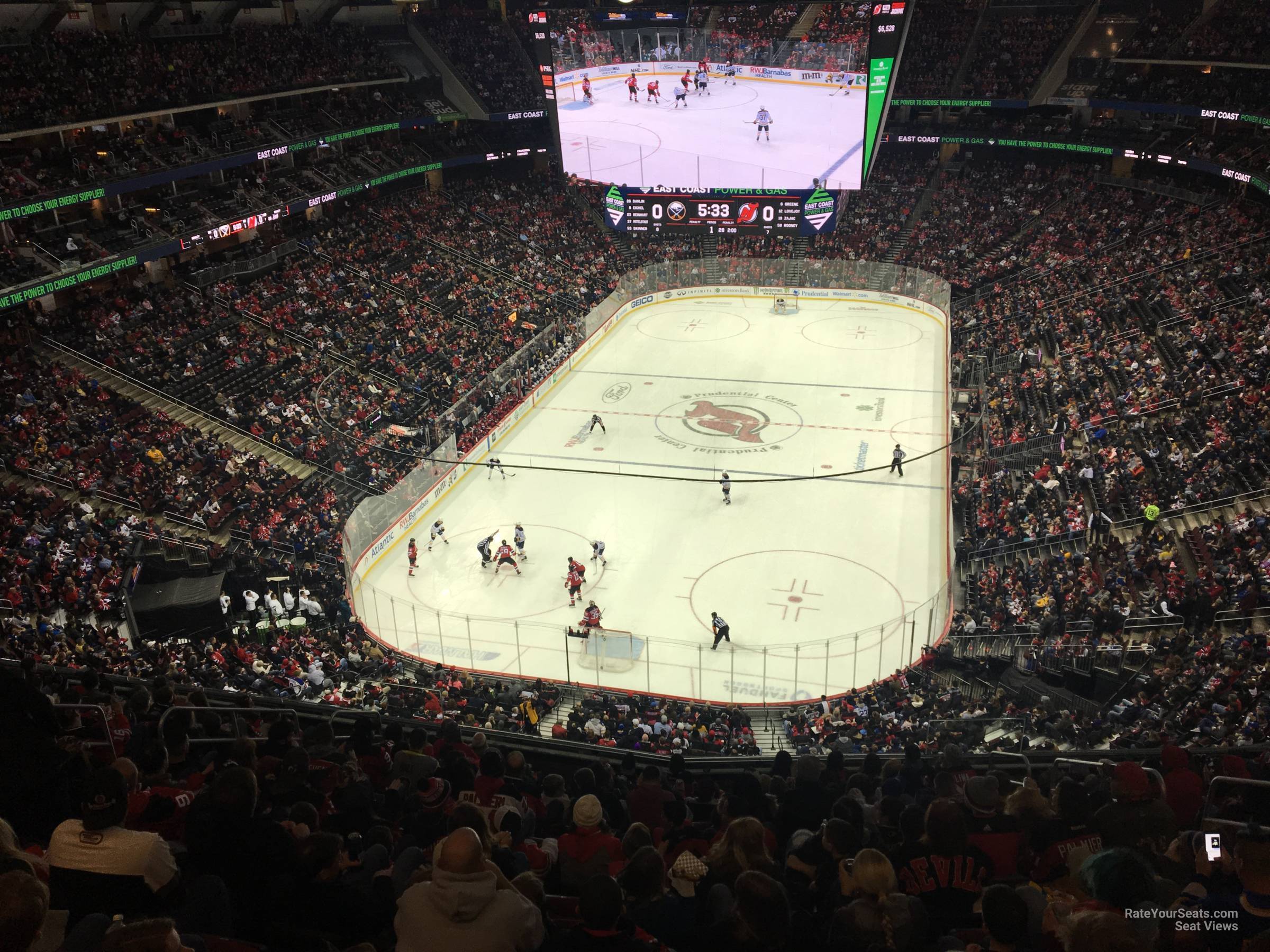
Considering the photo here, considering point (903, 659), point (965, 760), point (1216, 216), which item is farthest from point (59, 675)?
point (1216, 216)

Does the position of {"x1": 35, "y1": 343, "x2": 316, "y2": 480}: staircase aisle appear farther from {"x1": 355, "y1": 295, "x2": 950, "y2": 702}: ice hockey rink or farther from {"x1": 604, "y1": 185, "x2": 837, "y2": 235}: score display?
{"x1": 604, "y1": 185, "x2": 837, "y2": 235}: score display

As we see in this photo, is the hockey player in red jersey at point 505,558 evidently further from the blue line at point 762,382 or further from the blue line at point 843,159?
the blue line at point 843,159

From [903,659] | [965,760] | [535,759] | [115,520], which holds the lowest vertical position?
[903,659]

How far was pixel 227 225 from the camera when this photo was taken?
3453cm

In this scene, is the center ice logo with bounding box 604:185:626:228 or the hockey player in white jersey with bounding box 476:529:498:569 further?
the center ice logo with bounding box 604:185:626:228

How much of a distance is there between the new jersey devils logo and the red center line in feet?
1.73

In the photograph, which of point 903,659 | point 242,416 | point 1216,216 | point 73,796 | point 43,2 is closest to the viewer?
point 73,796

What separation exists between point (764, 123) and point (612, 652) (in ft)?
89.2

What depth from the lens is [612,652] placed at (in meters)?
20.3

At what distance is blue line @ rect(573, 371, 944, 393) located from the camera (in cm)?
3612

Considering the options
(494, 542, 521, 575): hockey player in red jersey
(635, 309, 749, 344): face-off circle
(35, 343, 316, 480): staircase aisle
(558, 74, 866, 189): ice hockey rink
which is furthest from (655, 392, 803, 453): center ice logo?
(35, 343, 316, 480): staircase aisle

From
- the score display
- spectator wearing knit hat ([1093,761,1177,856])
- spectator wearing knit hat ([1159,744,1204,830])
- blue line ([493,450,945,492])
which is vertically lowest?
blue line ([493,450,945,492])

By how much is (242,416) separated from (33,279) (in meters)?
6.40

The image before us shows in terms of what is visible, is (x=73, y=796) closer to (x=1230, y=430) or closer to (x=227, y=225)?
(x=1230, y=430)
